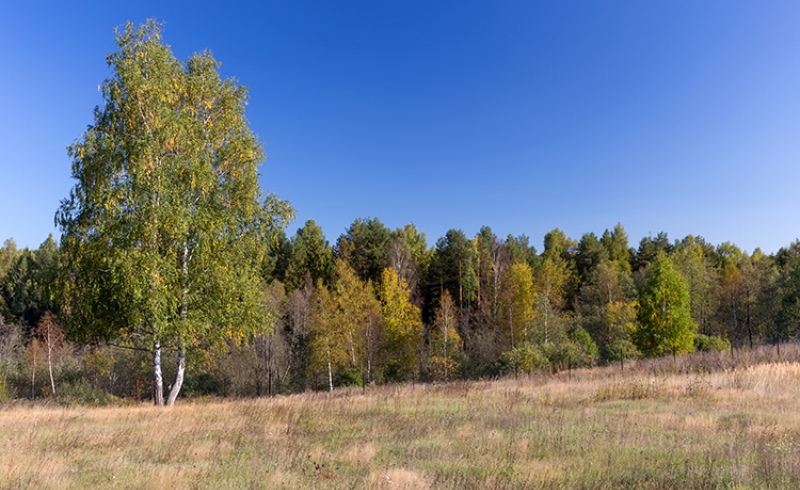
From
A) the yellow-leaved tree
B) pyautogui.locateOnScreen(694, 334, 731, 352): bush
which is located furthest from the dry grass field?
the yellow-leaved tree

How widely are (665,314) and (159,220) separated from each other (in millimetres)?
29611

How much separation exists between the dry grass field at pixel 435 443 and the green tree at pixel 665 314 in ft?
49.6

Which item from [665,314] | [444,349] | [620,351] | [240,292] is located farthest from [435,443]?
[444,349]

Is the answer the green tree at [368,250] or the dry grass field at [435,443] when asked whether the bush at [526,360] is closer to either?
the dry grass field at [435,443]

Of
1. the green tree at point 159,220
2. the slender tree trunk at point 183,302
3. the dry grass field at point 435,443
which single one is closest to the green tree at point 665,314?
the dry grass field at point 435,443

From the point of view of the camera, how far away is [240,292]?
52.9ft

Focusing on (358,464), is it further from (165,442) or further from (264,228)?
(264,228)

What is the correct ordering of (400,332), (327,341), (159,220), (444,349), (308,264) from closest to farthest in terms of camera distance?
(159,220)
(327,341)
(444,349)
(400,332)
(308,264)

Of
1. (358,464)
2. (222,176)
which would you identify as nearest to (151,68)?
(222,176)

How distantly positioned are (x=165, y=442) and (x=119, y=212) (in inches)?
369

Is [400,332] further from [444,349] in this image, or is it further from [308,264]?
[308,264]

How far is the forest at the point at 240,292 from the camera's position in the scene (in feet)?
49.0

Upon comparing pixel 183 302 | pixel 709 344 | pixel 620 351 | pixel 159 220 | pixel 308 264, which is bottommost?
pixel 620 351

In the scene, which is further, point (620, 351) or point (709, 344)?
point (620, 351)
